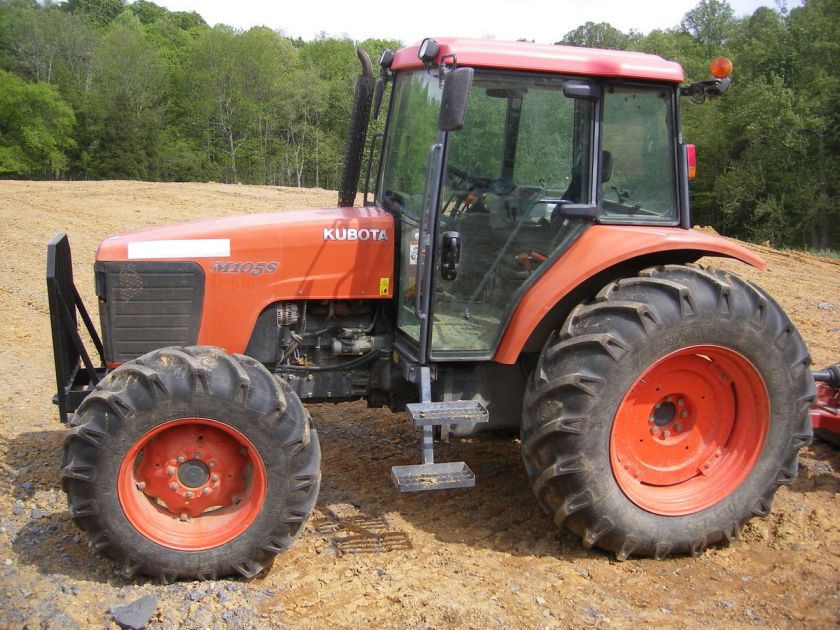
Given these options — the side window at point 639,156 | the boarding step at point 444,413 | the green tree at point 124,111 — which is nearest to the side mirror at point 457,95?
the side window at point 639,156

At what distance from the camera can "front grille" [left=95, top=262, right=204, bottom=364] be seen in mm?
4047

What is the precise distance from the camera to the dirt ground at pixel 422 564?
3.42 metres

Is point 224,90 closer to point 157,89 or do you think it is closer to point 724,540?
point 157,89

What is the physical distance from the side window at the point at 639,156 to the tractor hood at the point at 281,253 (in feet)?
3.91

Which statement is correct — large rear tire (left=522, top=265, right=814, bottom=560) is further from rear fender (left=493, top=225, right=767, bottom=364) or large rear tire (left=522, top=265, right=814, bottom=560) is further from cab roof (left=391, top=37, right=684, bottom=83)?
cab roof (left=391, top=37, right=684, bottom=83)

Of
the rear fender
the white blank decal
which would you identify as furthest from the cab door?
the white blank decal

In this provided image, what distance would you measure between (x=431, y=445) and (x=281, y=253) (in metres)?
1.26

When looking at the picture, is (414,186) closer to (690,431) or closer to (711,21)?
(690,431)

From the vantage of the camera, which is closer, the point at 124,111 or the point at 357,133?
the point at 357,133

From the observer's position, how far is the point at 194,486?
3.71 metres

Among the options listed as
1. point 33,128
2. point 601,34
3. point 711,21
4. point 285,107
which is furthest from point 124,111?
point 711,21

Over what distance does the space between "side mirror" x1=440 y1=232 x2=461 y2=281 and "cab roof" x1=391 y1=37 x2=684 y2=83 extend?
811 millimetres

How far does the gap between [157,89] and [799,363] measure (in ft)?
163

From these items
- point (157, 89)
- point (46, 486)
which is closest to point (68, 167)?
point (157, 89)
